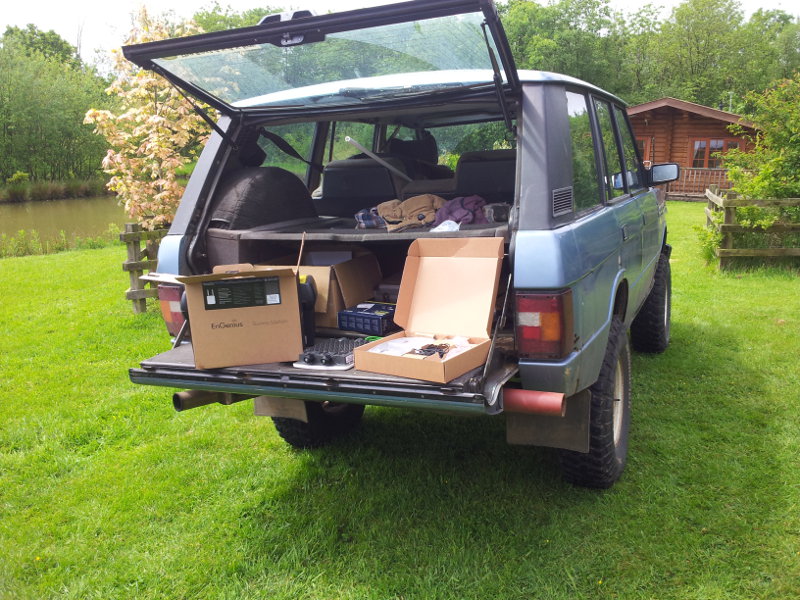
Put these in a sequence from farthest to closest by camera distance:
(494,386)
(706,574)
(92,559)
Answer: (92,559), (706,574), (494,386)

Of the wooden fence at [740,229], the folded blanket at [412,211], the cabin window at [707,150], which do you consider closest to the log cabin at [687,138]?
the cabin window at [707,150]

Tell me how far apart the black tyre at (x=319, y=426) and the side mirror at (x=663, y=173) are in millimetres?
2845

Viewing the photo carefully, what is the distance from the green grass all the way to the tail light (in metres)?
0.95

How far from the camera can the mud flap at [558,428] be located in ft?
9.04

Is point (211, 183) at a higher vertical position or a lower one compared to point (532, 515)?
higher

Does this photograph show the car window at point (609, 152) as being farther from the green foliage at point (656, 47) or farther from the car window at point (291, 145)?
the green foliage at point (656, 47)

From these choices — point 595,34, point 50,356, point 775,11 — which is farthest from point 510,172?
point 775,11

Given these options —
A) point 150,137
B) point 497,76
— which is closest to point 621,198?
point 497,76

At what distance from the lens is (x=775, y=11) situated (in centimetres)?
5425

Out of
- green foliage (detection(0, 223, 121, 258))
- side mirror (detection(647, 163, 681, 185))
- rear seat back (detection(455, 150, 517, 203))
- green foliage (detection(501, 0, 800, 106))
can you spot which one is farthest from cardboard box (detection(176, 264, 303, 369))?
green foliage (detection(501, 0, 800, 106))

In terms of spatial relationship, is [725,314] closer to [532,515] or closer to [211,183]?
[532,515]

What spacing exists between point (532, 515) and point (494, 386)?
1.05 m

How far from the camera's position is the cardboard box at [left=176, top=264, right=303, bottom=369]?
275cm

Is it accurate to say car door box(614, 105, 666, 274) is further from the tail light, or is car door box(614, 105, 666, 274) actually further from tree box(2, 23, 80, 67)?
tree box(2, 23, 80, 67)
